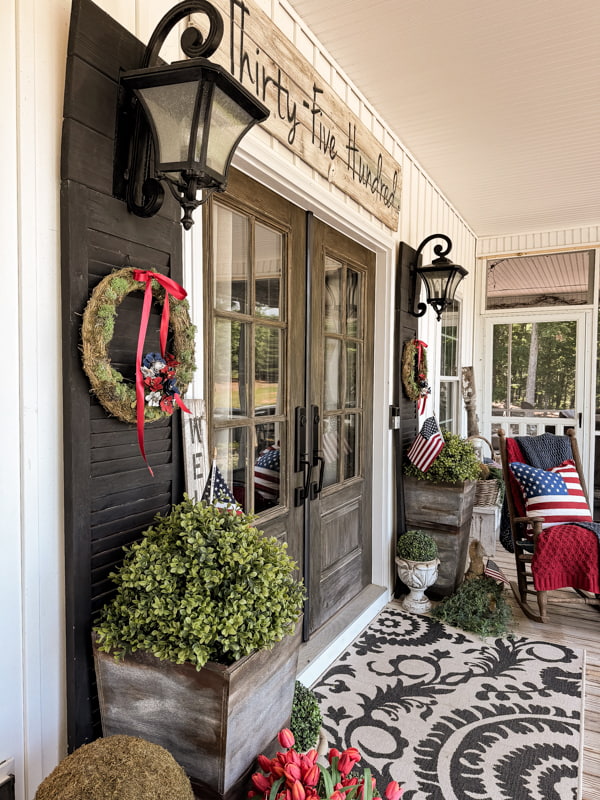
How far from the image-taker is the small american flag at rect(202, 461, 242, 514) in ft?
5.64

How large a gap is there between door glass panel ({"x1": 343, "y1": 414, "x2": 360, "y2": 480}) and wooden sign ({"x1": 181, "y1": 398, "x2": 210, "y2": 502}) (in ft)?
4.98

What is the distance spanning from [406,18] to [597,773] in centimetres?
308

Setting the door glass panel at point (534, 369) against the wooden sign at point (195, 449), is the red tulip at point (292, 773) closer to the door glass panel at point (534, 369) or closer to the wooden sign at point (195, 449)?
the wooden sign at point (195, 449)

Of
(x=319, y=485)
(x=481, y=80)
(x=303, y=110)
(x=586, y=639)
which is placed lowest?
(x=586, y=639)

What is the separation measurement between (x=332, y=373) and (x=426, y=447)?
3.03 feet

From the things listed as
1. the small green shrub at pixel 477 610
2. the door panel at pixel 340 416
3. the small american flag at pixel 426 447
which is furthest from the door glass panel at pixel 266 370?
the small green shrub at pixel 477 610

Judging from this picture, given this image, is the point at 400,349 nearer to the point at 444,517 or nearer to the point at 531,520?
the point at 444,517

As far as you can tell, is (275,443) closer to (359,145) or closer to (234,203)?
(234,203)

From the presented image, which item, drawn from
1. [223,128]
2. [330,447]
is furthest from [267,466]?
[223,128]

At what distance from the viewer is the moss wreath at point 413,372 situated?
3639 millimetres

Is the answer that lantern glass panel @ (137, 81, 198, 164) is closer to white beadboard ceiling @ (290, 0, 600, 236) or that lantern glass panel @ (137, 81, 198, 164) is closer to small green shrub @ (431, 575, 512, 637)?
white beadboard ceiling @ (290, 0, 600, 236)

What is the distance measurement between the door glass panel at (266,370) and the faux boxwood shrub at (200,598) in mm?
968

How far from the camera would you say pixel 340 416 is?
3.13 meters

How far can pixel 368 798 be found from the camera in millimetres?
1242
